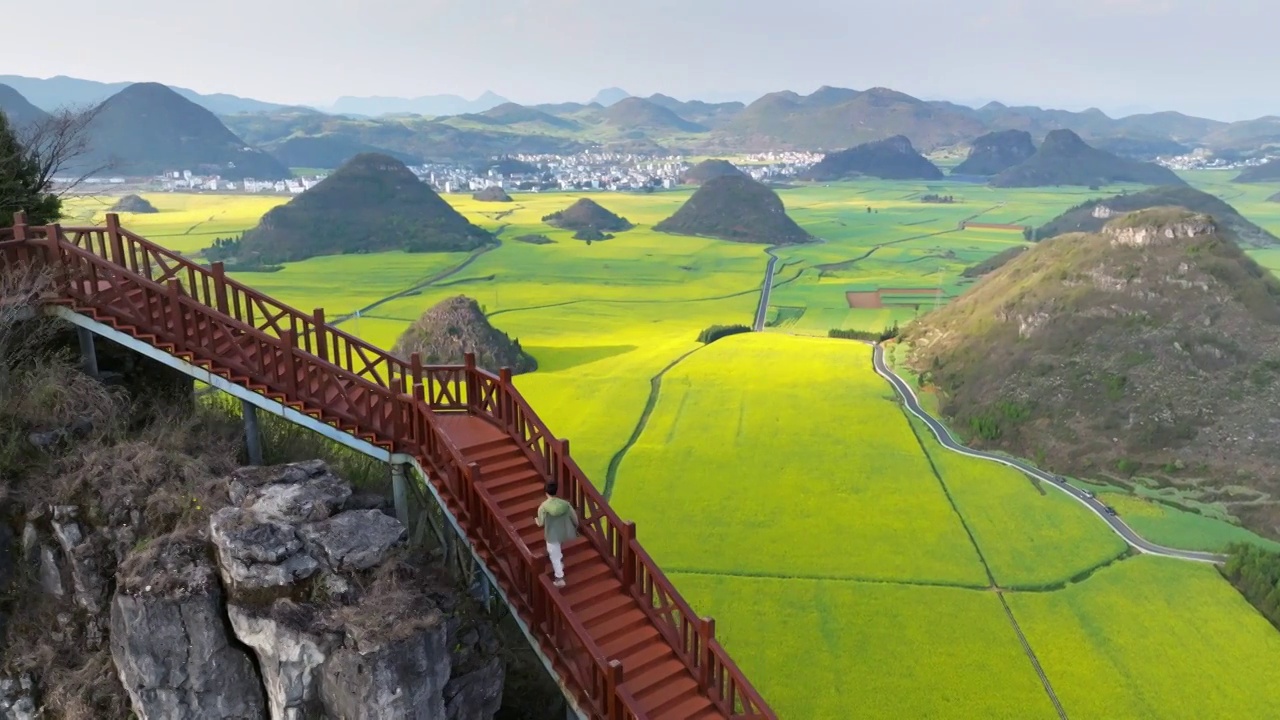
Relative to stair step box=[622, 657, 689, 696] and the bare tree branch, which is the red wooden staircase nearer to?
stair step box=[622, 657, 689, 696]

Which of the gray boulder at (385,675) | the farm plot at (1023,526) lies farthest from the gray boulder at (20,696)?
the farm plot at (1023,526)

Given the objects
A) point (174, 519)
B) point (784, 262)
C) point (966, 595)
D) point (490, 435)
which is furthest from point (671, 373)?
point (784, 262)

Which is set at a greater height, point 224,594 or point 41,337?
point 41,337

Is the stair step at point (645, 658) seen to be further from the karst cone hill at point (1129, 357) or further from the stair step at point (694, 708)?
the karst cone hill at point (1129, 357)

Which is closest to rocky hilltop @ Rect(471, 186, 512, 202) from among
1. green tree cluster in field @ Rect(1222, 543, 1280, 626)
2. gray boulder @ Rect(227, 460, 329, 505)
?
green tree cluster in field @ Rect(1222, 543, 1280, 626)

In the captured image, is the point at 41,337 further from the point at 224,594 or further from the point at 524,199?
the point at 524,199

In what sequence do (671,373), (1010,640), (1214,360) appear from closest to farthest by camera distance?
1. (1010,640)
2. (1214,360)
3. (671,373)
